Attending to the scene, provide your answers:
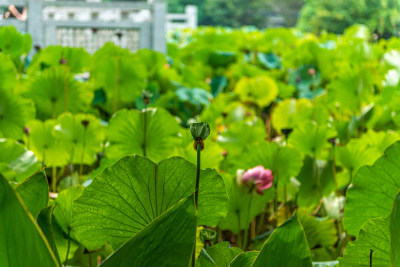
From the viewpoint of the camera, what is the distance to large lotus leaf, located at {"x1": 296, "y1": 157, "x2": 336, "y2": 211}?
26.0 inches

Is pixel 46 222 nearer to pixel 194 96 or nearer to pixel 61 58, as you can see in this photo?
pixel 61 58

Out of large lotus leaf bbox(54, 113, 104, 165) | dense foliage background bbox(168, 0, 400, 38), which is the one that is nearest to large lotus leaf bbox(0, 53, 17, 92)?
large lotus leaf bbox(54, 113, 104, 165)

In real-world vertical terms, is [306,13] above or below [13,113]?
below

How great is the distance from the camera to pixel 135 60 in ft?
3.38

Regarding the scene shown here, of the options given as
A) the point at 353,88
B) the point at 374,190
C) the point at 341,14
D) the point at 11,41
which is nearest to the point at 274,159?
A: the point at 374,190

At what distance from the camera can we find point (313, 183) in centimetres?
66

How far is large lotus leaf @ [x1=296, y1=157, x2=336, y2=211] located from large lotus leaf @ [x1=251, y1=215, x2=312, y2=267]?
1.31 feet

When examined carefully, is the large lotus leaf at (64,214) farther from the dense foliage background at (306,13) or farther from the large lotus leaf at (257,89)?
the dense foliage background at (306,13)

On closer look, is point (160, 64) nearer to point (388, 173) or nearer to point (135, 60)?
point (135, 60)

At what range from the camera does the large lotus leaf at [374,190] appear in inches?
14.5

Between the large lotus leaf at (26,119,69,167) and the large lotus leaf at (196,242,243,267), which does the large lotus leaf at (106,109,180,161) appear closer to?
the large lotus leaf at (26,119,69,167)

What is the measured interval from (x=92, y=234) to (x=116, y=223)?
0.02m

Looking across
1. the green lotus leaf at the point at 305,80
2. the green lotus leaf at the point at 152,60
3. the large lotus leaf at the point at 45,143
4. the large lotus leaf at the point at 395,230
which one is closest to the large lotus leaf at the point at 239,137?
the large lotus leaf at the point at 45,143

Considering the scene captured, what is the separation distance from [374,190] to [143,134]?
0.95 ft
